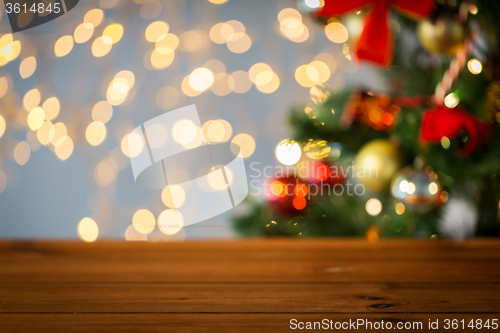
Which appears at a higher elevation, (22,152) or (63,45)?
(63,45)

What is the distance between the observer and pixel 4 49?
78 centimetres

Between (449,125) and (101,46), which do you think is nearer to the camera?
A: (449,125)

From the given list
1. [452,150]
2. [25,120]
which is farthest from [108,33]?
[452,150]

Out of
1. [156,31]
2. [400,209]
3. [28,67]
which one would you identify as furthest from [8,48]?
[400,209]

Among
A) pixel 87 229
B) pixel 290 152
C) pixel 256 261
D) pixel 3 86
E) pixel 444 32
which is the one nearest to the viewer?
pixel 256 261

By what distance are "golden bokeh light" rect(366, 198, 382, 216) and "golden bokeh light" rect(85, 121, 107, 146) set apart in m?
0.82

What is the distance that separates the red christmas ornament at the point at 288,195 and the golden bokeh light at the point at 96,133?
624 mm

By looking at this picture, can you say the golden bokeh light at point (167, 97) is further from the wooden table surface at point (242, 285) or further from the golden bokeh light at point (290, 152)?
the wooden table surface at point (242, 285)

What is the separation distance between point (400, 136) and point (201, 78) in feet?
2.26

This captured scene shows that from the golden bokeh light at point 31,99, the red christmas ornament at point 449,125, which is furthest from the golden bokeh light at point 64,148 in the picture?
the red christmas ornament at point 449,125

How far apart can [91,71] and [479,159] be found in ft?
3.30

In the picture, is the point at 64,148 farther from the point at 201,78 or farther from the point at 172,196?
the point at 201,78

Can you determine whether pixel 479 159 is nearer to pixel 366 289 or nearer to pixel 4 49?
pixel 366 289

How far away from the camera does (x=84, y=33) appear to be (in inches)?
38.4
